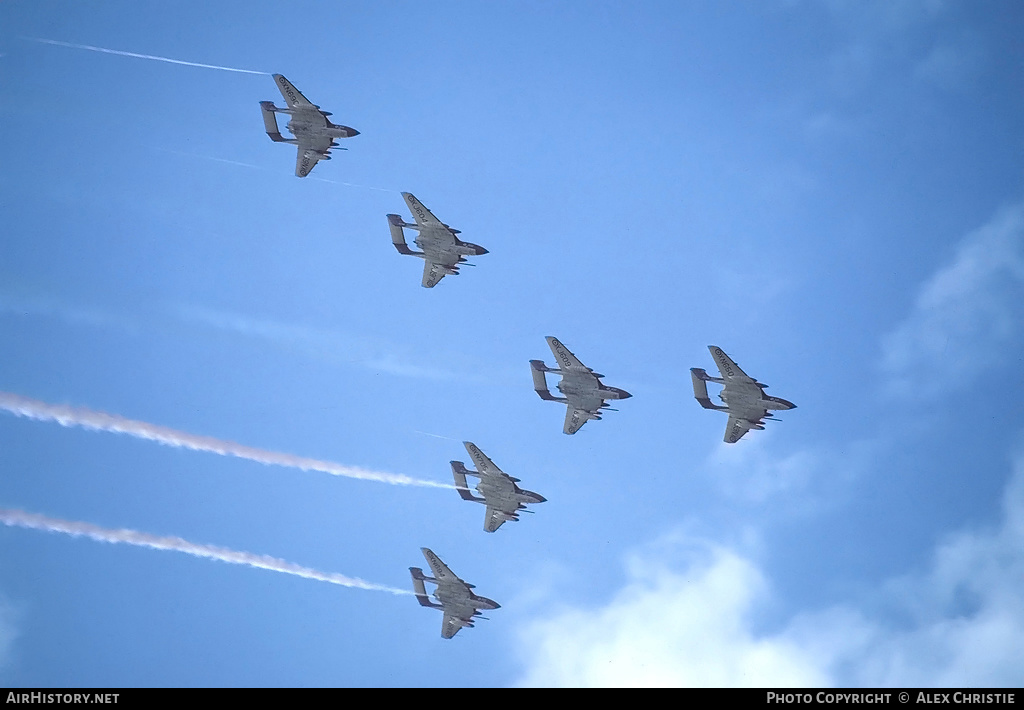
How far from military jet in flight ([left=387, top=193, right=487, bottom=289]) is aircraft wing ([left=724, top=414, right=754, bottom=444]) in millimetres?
20563

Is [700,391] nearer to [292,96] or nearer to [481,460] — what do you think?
[481,460]

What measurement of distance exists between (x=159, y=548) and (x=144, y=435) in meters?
7.86

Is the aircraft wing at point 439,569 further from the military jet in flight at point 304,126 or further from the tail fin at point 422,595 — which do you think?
the military jet in flight at point 304,126

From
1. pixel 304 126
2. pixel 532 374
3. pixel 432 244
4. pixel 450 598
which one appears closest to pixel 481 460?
pixel 532 374

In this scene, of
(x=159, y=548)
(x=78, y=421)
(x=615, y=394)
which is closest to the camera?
(x=78, y=421)

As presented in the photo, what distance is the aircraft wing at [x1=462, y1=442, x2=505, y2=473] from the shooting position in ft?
251

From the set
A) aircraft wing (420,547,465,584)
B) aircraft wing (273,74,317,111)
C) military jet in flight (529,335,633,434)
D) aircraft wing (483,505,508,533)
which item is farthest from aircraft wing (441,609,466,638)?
aircraft wing (273,74,317,111)

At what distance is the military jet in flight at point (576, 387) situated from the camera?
2955 inches

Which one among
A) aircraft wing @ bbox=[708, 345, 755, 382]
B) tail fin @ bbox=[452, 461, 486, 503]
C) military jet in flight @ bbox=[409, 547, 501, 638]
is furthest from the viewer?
military jet in flight @ bbox=[409, 547, 501, 638]

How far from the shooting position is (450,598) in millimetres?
79750

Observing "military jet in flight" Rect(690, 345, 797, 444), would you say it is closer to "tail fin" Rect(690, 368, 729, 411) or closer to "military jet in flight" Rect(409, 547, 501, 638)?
"tail fin" Rect(690, 368, 729, 411)
